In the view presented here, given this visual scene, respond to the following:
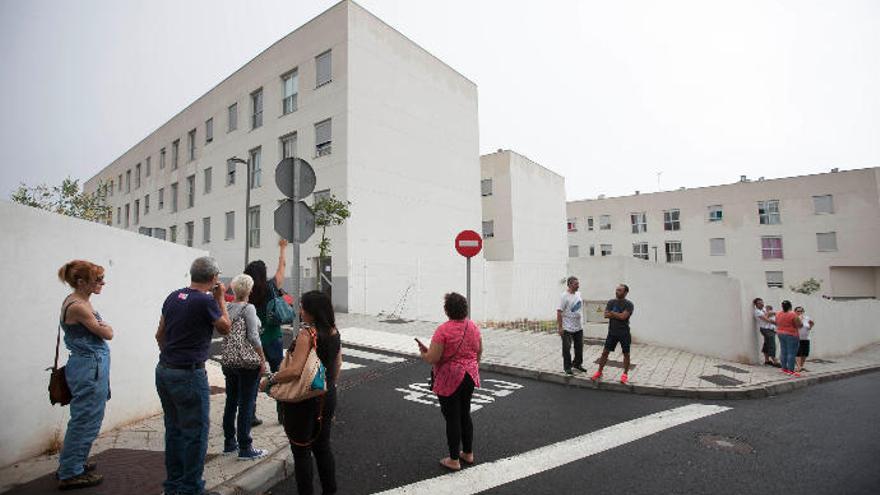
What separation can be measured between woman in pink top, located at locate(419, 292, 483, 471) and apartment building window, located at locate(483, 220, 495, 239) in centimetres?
2701

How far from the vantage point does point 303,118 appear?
69.4 feet

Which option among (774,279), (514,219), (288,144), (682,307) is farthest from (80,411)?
(774,279)

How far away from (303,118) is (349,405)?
60.1 feet

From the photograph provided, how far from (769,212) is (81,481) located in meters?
45.5

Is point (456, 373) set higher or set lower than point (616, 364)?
higher

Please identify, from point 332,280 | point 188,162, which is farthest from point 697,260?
point 188,162

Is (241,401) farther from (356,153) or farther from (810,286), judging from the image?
(810,286)

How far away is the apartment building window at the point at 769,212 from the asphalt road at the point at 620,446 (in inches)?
1404

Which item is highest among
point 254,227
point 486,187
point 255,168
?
point 486,187

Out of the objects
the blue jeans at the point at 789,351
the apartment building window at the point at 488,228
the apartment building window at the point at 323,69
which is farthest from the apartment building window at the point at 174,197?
the blue jeans at the point at 789,351

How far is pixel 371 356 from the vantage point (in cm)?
959

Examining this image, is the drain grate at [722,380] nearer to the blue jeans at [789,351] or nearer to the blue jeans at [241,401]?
the blue jeans at [789,351]

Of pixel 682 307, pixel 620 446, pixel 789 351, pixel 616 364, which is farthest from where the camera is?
pixel 682 307

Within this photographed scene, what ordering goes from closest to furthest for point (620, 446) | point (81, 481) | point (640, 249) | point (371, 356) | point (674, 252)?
1. point (81, 481)
2. point (620, 446)
3. point (371, 356)
4. point (674, 252)
5. point (640, 249)
